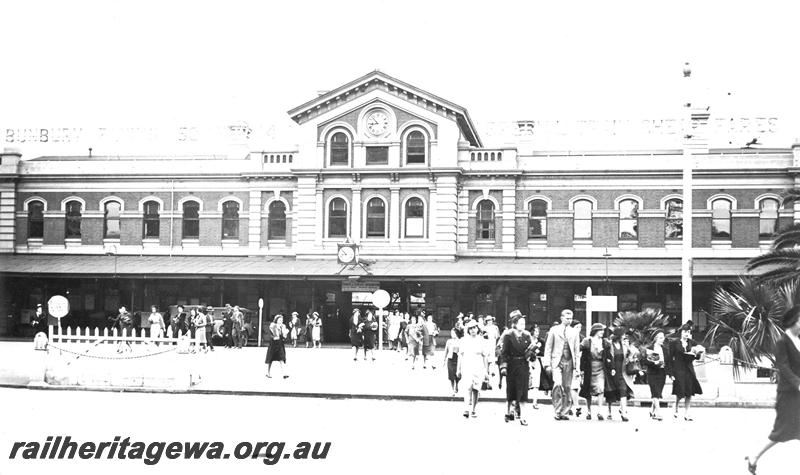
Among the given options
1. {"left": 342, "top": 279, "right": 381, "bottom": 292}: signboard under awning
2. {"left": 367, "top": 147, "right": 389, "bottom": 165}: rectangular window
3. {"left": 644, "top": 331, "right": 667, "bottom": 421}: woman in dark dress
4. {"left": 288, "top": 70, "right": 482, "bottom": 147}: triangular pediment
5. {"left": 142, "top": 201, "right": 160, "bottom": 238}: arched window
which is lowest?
{"left": 644, "top": 331, "right": 667, "bottom": 421}: woman in dark dress

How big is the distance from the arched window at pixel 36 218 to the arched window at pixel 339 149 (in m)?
13.4

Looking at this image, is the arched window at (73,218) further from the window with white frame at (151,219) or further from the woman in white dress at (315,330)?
the woman in white dress at (315,330)

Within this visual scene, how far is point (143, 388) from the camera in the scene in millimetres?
18219

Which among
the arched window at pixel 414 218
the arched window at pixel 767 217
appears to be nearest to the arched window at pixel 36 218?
the arched window at pixel 414 218

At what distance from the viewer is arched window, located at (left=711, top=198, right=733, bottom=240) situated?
3581 cm

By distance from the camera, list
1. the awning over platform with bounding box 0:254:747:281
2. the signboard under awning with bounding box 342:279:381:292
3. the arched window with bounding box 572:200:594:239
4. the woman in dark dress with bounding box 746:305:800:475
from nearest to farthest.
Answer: the woman in dark dress with bounding box 746:305:800:475, the awning over platform with bounding box 0:254:747:281, the signboard under awning with bounding box 342:279:381:292, the arched window with bounding box 572:200:594:239

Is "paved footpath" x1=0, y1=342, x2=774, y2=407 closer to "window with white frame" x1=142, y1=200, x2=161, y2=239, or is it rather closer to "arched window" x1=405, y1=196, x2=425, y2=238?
"arched window" x1=405, y1=196, x2=425, y2=238

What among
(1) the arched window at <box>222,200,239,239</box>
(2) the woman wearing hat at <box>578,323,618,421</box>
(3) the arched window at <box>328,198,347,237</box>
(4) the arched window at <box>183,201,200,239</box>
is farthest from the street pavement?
(4) the arched window at <box>183,201,200,239</box>

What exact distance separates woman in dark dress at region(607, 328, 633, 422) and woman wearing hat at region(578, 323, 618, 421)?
5 cm

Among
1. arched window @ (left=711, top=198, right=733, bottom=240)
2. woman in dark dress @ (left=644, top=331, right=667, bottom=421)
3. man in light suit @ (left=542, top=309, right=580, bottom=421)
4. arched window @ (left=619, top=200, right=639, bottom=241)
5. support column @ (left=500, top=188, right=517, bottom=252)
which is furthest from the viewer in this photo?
support column @ (left=500, top=188, right=517, bottom=252)

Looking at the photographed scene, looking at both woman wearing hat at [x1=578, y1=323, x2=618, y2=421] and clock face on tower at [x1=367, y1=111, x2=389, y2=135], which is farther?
clock face on tower at [x1=367, y1=111, x2=389, y2=135]

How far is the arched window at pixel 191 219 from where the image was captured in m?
39.3

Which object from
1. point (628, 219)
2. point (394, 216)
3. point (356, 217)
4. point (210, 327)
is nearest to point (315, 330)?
point (210, 327)

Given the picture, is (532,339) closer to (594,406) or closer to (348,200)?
(594,406)
